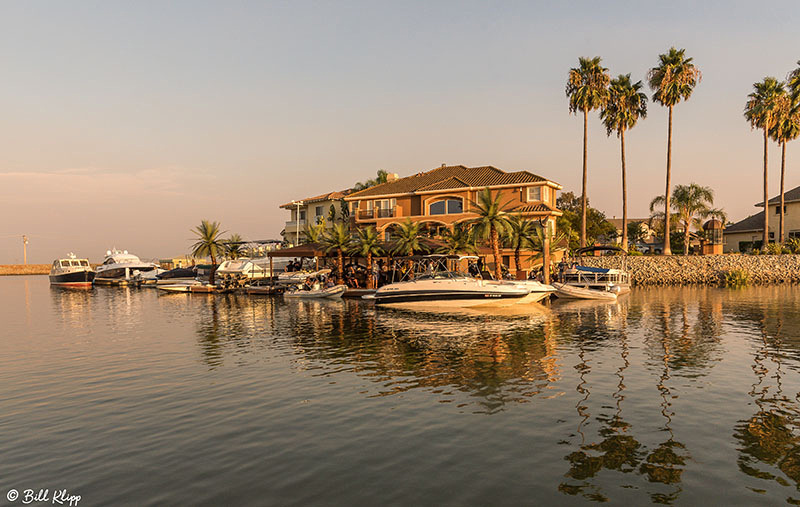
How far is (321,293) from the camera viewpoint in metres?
43.2

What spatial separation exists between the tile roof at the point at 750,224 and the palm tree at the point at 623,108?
24070 mm

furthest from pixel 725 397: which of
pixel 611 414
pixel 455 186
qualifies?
pixel 455 186

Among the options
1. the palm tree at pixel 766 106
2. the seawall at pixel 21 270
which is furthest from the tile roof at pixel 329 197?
the seawall at pixel 21 270

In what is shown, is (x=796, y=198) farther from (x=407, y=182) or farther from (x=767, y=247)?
(x=407, y=182)

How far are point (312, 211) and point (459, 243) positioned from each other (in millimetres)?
37210

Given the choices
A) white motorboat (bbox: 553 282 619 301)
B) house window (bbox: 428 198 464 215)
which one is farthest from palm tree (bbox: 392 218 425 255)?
house window (bbox: 428 198 464 215)

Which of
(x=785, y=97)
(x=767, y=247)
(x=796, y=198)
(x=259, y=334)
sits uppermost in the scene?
(x=785, y=97)

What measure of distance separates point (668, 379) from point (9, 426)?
16.5 metres

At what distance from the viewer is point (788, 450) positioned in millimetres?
8961

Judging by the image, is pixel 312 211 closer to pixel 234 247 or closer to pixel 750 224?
pixel 234 247

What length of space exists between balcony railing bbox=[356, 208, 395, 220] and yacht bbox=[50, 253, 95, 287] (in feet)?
132

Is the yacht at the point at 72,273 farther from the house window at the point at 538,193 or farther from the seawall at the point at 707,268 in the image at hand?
the seawall at the point at 707,268

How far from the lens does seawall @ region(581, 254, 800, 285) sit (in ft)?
187

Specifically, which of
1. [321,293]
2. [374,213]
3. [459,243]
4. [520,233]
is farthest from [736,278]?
[321,293]
